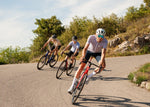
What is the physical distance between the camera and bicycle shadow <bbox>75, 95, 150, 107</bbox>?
179 inches

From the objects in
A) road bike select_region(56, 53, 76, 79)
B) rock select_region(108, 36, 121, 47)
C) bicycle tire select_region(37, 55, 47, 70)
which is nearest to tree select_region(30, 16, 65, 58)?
rock select_region(108, 36, 121, 47)

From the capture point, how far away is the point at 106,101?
4.78 meters

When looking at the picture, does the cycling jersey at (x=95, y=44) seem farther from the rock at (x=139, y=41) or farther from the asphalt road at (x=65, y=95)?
the rock at (x=139, y=41)

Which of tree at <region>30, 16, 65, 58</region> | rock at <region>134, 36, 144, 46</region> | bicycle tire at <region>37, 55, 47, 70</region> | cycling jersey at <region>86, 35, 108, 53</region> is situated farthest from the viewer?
tree at <region>30, 16, 65, 58</region>

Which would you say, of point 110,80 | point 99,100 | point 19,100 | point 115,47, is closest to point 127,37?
point 115,47

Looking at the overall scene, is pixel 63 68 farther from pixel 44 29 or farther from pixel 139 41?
pixel 44 29

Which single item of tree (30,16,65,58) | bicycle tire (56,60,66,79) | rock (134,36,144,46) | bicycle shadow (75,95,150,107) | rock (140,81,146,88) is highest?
tree (30,16,65,58)

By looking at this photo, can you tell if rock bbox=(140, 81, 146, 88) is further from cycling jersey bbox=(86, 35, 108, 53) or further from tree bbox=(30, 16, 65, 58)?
tree bbox=(30, 16, 65, 58)

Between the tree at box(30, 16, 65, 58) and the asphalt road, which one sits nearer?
the asphalt road

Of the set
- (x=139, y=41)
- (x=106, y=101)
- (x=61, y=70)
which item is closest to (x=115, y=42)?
(x=139, y=41)

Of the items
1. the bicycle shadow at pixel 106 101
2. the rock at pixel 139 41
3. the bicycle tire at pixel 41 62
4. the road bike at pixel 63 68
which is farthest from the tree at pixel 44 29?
the bicycle shadow at pixel 106 101

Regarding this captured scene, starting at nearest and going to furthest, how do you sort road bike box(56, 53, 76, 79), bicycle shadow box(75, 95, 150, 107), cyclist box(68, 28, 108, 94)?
bicycle shadow box(75, 95, 150, 107), cyclist box(68, 28, 108, 94), road bike box(56, 53, 76, 79)

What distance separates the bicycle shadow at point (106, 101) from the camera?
4.54 meters

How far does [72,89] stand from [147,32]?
15700 mm
